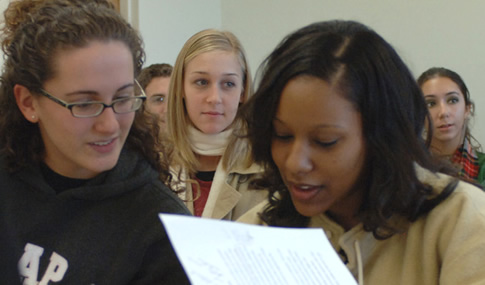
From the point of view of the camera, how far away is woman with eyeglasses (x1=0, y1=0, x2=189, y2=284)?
1153 mm

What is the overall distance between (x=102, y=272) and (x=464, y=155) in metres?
2.29

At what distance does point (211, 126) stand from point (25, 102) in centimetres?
84

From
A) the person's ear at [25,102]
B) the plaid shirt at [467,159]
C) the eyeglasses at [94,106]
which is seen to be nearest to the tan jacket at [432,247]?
the eyeglasses at [94,106]

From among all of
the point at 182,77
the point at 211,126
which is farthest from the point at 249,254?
the point at 182,77

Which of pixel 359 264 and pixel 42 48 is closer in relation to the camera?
pixel 359 264

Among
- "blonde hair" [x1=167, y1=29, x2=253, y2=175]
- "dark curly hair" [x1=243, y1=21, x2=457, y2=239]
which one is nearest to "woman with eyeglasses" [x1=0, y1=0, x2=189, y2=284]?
"dark curly hair" [x1=243, y1=21, x2=457, y2=239]

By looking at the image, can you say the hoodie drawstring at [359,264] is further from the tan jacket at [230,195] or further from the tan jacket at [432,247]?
the tan jacket at [230,195]

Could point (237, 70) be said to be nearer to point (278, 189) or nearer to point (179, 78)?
point (179, 78)

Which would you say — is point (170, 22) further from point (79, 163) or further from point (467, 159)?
point (79, 163)

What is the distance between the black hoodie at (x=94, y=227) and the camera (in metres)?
1.15

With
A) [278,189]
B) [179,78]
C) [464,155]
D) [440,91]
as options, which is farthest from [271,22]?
[278,189]

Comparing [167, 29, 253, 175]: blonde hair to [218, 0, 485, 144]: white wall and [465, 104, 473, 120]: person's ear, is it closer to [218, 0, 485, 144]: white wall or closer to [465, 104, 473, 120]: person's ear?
[218, 0, 485, 144]: white wall

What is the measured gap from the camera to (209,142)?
2035mm

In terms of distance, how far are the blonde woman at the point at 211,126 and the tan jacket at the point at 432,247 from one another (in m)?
0.85
